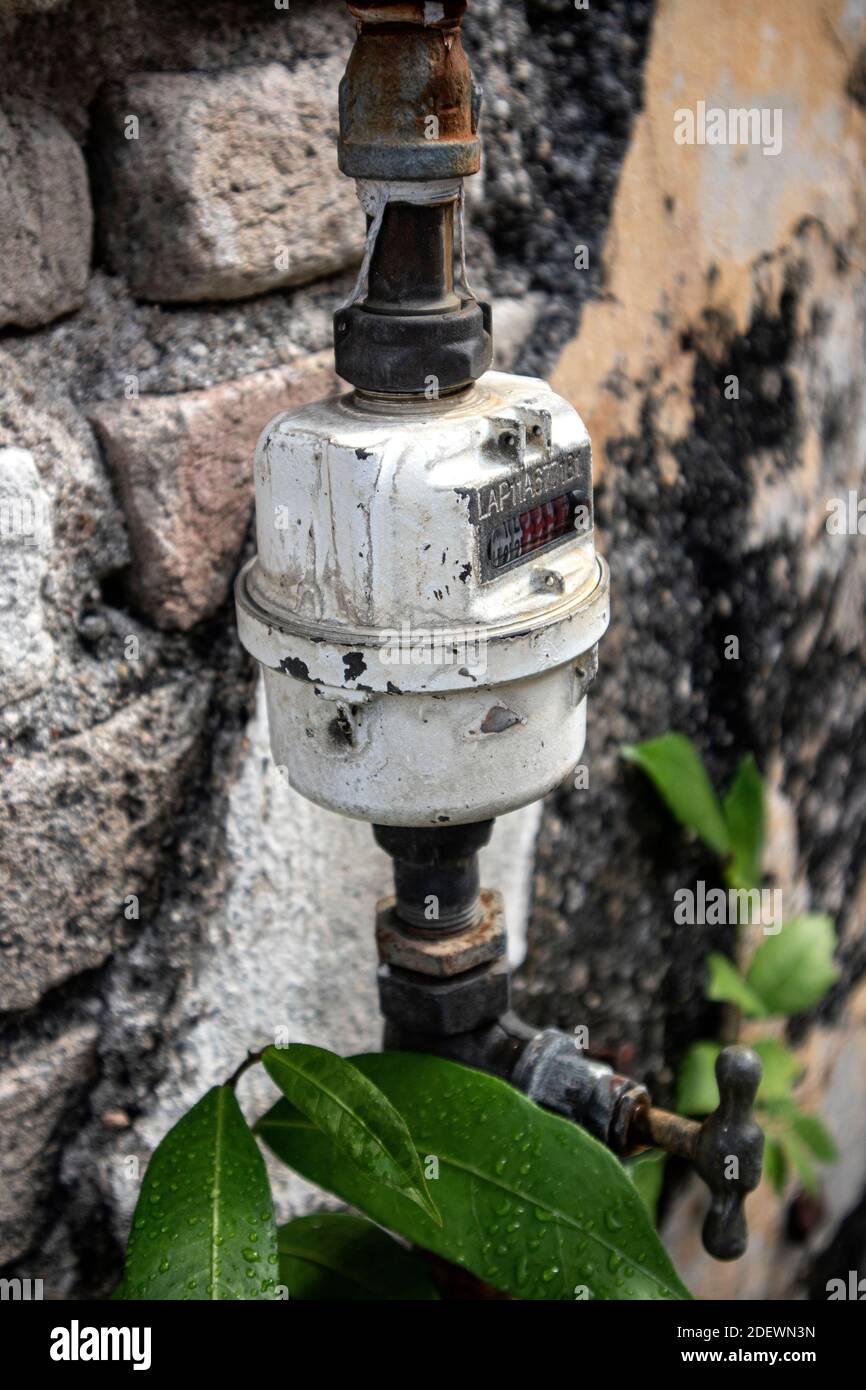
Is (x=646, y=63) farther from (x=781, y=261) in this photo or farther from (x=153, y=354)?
(x=153, y=354)

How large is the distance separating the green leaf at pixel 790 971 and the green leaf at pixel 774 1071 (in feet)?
0.13

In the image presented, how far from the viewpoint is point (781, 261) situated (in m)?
1.33

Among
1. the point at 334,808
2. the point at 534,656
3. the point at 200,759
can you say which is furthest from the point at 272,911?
the point at 534,656

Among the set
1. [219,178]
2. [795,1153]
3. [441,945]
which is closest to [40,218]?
[219,178]

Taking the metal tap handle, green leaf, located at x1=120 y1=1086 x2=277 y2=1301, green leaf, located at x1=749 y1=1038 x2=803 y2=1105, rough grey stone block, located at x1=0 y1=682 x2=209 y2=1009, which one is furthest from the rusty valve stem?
green leaf, located at x1=749 y1=1038 x2=803 y2=1105

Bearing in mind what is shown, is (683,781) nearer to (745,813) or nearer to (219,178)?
(745,813)

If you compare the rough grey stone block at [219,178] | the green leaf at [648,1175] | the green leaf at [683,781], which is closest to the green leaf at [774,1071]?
the green leaf at [648,1175]

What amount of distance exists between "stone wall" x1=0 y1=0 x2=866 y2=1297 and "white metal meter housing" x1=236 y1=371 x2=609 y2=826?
16 centimetres

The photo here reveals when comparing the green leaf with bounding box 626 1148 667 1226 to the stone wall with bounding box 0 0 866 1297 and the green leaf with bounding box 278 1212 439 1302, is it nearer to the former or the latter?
the stone wall with bounding box 0 0 866 1297

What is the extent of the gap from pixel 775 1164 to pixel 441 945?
0.69m

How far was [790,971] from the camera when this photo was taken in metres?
1.44

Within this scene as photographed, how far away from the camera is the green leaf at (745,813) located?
53.9 inches

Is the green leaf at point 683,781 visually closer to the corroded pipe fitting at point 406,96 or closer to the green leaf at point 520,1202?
the green leaf at point 520,1202

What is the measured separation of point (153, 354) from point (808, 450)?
693 millimetres
